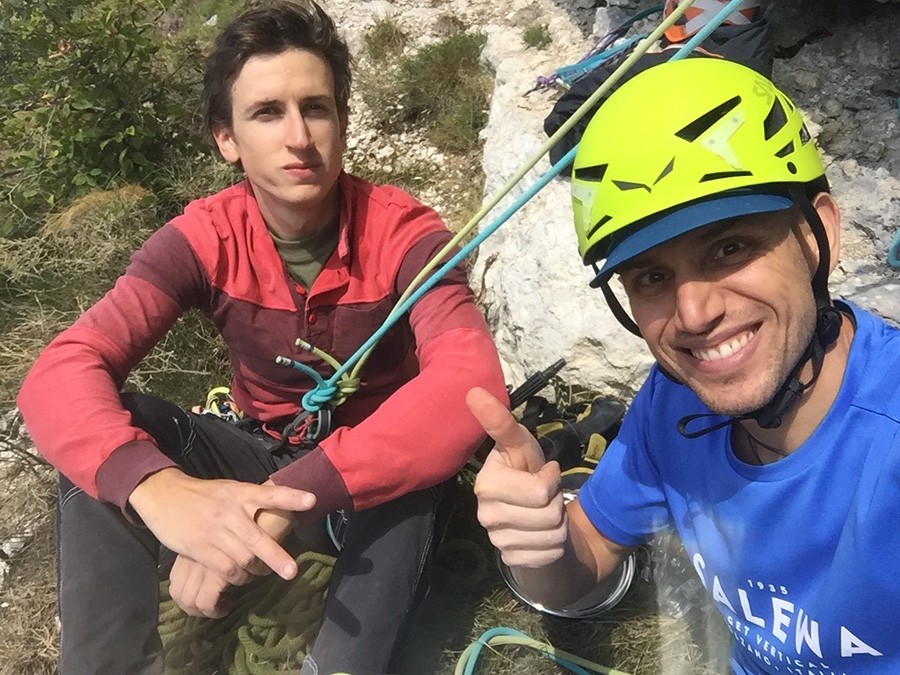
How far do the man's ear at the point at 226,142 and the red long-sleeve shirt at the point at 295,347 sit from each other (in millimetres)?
131

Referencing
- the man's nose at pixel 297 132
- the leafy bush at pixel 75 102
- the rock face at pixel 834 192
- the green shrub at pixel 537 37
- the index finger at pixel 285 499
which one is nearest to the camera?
the index finger at pixel 285 499

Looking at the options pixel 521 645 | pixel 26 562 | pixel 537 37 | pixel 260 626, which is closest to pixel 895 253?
pixel 521 645

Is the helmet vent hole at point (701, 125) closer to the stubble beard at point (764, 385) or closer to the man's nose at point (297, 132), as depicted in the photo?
the stubble beard at point (764, 385)

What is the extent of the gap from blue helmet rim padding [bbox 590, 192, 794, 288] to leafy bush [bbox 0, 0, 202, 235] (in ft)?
11.9

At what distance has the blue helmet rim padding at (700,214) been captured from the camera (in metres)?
1.07

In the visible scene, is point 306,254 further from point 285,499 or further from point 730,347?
point 730,347

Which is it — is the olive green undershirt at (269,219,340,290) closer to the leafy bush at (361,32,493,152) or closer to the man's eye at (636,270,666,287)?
the man's eye at (636,270,666,287)

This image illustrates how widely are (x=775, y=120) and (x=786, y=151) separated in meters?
0.08

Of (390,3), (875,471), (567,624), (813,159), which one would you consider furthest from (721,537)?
(390,3)

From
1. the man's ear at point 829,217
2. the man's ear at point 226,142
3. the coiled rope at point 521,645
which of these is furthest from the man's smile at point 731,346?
the man's ear at point 226,142

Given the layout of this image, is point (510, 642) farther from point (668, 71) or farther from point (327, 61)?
point (327, 61)

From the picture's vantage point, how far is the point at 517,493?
1.18 meters

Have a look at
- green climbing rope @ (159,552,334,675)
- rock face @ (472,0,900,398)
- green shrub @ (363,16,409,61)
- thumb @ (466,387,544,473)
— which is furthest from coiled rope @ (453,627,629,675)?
green shrub @ (363,16,409,61)

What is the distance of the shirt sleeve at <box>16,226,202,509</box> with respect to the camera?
173cm
